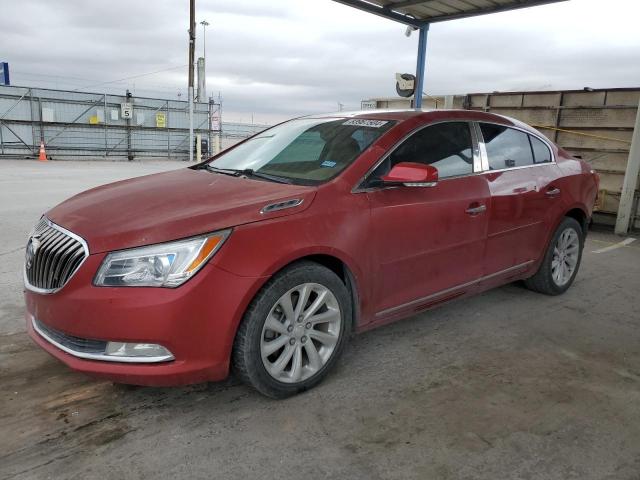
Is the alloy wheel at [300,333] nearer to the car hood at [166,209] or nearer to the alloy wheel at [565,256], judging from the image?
the car hood at [166,209]

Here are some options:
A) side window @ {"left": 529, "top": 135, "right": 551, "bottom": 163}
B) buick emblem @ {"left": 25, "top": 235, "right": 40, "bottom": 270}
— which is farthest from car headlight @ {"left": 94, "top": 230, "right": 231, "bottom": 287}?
side window @ {"left": 529, "top": 135, "right": 551, "bottom": 163}

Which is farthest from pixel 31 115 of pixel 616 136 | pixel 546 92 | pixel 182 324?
pixel 182 324

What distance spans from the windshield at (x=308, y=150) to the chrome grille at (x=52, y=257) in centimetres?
123

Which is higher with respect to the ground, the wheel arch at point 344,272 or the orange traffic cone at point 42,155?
the wheel arch at point 344,272

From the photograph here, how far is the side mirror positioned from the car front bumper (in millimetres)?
1053

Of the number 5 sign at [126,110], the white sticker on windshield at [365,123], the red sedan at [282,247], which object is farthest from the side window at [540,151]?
the number 5 sign at [126,110]

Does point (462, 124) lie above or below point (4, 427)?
above

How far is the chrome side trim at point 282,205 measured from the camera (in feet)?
8.91

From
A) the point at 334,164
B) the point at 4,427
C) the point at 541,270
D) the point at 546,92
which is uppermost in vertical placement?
the point at 546,92

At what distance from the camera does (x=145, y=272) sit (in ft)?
8.04

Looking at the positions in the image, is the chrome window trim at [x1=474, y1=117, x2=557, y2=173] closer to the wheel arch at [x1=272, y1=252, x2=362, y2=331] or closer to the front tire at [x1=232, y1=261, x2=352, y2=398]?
the wheel arch at [x1=272, y1=252, x2=362, y2=331]

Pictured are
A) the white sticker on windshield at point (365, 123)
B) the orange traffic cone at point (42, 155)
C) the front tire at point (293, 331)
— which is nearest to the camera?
the front tire at point (293, 331)

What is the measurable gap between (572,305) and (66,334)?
4.05m

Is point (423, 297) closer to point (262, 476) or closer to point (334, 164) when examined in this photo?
point (334, 164)
